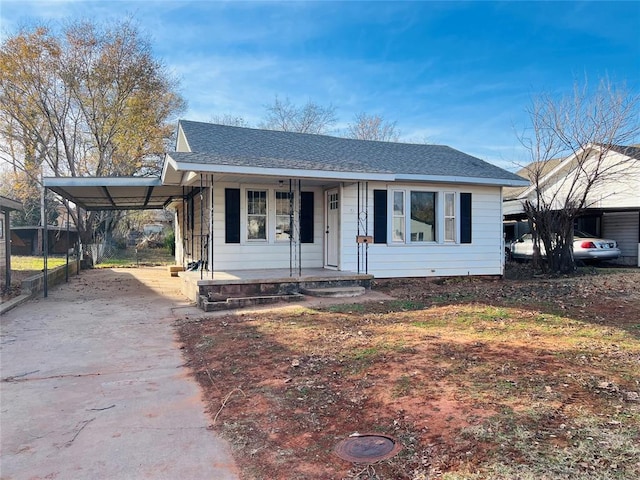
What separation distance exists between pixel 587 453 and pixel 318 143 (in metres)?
11.6

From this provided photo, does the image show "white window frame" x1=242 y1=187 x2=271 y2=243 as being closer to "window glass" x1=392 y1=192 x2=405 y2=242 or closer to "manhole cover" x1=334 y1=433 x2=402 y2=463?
"window glass" x1=392 y1=192 x2=405 y2=242

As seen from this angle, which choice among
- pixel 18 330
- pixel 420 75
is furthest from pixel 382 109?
pixel 18 330

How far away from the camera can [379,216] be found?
11.0 meters

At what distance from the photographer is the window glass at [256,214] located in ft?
35.3

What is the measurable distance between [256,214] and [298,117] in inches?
932

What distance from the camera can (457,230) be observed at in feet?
38.5

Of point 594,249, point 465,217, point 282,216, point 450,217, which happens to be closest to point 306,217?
point 282,216

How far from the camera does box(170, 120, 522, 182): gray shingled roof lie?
989cm

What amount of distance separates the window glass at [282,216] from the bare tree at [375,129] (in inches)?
862

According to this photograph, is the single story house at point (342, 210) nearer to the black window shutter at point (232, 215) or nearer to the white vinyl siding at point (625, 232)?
the black window shutter at point (232, 215)

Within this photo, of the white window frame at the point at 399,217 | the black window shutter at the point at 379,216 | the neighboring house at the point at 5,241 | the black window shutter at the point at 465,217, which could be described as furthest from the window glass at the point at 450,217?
the neighboring house at the point at 5,241

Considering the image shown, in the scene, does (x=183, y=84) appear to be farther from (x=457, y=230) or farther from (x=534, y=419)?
(x=534, y=419)

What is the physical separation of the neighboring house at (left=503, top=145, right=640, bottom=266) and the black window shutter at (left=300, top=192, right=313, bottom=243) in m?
7.98

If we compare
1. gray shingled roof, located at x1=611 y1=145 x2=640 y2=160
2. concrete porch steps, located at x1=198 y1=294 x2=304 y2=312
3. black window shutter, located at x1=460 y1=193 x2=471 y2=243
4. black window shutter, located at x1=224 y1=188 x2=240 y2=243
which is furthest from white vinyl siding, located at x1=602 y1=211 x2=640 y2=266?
black window shutter, located at x1=224 y1=188 x2=240 y2=243
